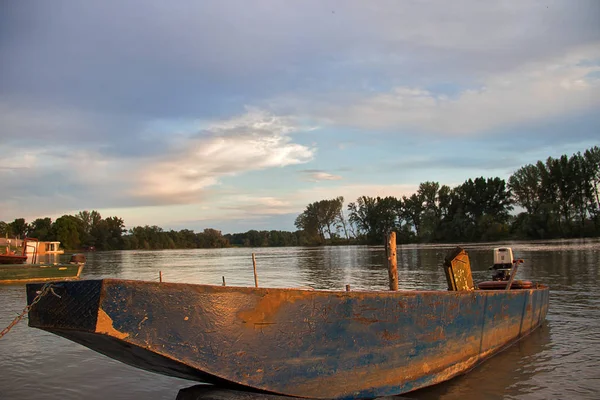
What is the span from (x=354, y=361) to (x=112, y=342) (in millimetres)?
2811

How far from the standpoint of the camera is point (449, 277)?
335 inches

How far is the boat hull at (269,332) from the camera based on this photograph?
4359 mm

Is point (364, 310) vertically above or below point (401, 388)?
above

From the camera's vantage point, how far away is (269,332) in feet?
16.5

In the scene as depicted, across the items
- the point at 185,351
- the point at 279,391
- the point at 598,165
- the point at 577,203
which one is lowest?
the point at 279,391

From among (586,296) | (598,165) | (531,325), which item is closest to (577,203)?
(598,165)

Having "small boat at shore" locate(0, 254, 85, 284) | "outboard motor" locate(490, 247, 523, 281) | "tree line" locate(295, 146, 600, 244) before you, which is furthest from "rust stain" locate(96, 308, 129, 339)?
"tree line" locate(295, 146, 600, 244)

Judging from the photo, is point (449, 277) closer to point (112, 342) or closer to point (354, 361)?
point (354, 361)

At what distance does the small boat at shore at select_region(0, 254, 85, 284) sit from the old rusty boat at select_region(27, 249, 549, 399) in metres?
23.7

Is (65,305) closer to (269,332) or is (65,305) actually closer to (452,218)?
(269,332)

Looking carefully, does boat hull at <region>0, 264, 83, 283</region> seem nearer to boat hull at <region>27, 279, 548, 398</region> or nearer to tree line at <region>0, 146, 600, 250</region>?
boat hull at <region>27, 279, 548, 398</region>

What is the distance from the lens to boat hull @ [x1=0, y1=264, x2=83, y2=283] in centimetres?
2501

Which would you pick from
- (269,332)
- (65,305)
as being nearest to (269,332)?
(269,332)

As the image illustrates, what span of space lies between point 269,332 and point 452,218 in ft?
312
